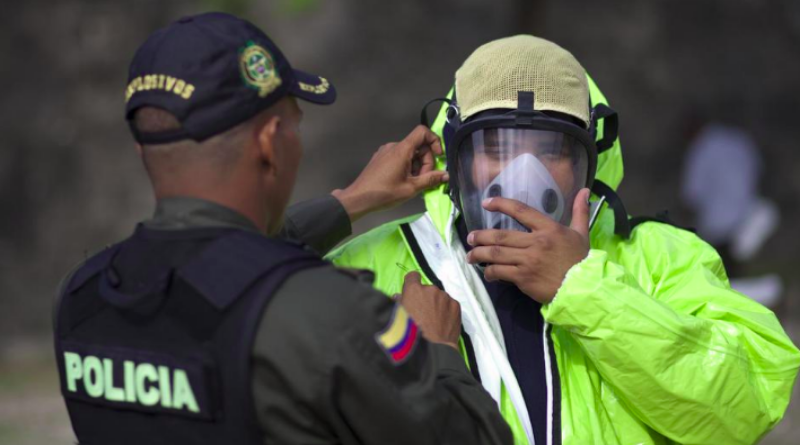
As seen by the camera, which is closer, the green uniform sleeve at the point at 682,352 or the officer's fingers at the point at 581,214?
the green uniform sleeve at the point at 682,352

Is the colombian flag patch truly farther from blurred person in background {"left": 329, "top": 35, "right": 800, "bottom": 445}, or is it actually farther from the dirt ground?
the dirt ground

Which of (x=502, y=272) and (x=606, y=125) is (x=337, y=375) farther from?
(x=606, y=125)

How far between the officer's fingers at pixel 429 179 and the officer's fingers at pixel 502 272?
0.46 m

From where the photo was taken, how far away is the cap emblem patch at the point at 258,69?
1.78m

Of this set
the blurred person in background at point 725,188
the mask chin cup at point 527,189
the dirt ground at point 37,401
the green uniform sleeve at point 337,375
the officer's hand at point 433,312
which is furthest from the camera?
the blurred person in background at point 725,188

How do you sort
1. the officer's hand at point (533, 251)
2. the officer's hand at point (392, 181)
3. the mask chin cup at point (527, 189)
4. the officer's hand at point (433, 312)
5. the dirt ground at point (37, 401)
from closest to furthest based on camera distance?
the officer's hand at point (433, 312), the officer's hand at point (533, 251), the mask chin cup at point (527, 189), the officer's hand at point (392, 181), the dirt ground at point (37, 401)

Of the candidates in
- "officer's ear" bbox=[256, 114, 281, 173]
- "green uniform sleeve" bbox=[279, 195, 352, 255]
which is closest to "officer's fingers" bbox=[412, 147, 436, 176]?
"green uniform sleeve" bbox=[279, 195, 352, 255]

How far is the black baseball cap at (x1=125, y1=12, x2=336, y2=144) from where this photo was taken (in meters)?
1.75

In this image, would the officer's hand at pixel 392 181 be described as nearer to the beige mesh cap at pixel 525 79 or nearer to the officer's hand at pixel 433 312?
the beige mesh cap at pixel 525 79

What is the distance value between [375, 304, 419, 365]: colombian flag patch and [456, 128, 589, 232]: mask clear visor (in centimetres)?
69

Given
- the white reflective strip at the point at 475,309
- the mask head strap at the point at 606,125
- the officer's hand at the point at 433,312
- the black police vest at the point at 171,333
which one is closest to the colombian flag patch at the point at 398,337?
the black police vest at the point at 171,333

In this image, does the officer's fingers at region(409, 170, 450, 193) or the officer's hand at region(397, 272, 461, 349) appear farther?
the officer's fingers at region(409, 170, 450, 193)

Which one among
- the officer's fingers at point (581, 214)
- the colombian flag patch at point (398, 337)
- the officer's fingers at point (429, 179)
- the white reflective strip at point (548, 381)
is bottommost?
the white reflective strip at point (548, 381)

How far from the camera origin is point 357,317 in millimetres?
1677
